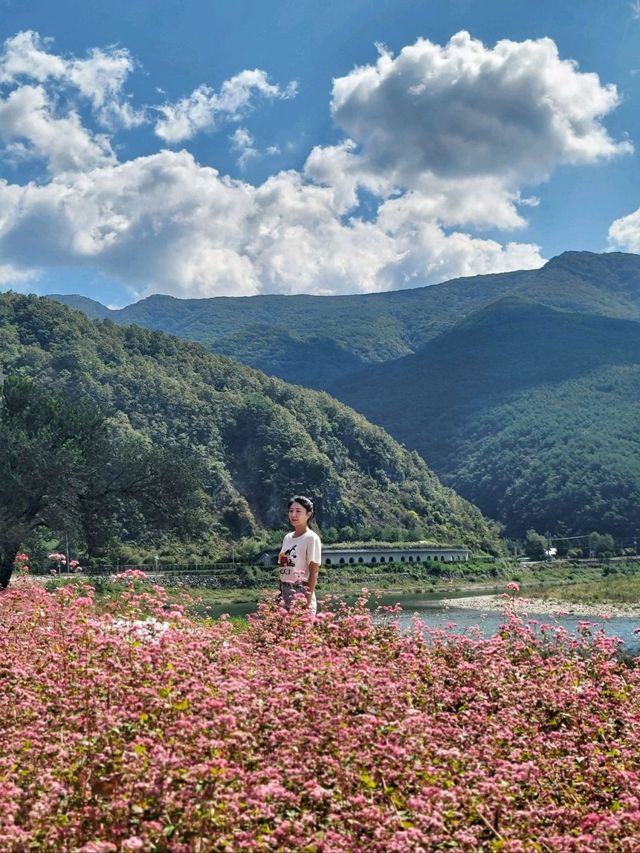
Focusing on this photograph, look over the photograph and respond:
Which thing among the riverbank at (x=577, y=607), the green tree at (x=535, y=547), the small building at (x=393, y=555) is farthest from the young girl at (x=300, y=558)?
the green tree at (x=535, y=547)

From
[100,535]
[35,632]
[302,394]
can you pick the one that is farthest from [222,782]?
[302,394]

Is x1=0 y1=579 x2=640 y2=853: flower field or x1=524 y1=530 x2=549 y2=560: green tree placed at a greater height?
x1=0 y1=579 x2=640 y2=853: flower field

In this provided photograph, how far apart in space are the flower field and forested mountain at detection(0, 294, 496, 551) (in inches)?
4281

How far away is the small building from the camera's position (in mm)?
115062

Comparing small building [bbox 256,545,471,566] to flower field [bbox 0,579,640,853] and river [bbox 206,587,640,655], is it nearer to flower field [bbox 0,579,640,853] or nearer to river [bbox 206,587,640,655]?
river [bbox 206,587,640,655]

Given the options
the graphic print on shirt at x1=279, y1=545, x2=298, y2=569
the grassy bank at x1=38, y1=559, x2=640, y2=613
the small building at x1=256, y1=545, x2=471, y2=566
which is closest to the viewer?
the graphic print on shirt at x1=279, y1=545, x2=298, y2=569

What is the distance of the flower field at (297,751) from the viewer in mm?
4570

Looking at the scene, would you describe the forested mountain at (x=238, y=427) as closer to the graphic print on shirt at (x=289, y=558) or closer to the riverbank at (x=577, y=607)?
the riverbank at (x=577, y=607)

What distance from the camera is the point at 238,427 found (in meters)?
149

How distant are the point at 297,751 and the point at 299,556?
16.8 feet

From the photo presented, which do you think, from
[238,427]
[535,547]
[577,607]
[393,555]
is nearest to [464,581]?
[393,555]

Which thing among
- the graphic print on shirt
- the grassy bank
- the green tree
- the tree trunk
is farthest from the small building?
the graphic print on shirt

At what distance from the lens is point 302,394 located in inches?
6624

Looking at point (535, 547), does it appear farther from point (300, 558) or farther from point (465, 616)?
point (300, 558)
